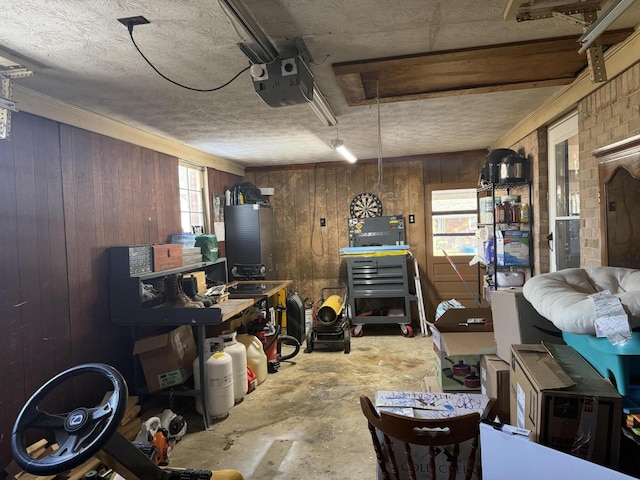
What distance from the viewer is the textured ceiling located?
1611mm

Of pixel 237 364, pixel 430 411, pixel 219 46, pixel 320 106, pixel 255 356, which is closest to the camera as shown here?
pixel 430 411

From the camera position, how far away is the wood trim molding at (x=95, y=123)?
8.01ft

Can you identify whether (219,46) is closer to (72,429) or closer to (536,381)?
(72,429)

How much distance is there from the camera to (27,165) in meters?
2.46

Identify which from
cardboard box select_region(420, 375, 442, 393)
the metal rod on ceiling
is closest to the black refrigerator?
cardboard box select_region(420, 375, 442, 393)

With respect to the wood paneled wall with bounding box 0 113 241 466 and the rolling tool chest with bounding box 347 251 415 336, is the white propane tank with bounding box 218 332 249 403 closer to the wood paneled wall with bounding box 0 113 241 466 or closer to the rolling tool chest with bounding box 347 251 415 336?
the wood paneled wall with bounding box 0 113 241 466

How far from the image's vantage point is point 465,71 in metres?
2.38

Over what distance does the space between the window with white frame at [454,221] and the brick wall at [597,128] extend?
9.40ft

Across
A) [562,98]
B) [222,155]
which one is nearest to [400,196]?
[222,155]

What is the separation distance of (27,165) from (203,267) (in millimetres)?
1975

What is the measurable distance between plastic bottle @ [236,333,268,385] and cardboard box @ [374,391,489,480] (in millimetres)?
2158

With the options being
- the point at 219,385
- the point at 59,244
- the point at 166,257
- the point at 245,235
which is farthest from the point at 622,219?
the point at 245,235

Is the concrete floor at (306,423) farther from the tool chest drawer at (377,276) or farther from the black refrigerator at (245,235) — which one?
the black refrigerator at (245,235)

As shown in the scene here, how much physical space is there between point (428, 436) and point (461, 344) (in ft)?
3.51
